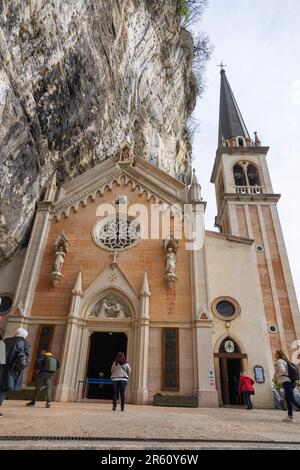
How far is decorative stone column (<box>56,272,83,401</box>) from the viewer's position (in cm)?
1387

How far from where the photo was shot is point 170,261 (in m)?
16.5

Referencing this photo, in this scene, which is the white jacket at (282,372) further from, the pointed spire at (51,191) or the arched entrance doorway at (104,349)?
the pointed spire at (51,191)

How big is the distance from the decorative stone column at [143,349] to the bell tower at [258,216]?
9.38 metres

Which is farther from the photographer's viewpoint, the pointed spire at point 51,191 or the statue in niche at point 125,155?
the statue in niche at point 125,155

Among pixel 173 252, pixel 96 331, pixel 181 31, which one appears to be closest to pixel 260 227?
pixel 173 252

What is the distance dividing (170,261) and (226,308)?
4148 mm

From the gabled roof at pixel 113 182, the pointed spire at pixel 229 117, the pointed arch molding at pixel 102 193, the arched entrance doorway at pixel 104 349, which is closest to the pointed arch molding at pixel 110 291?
the arched entrance doorway at pixel 104 349

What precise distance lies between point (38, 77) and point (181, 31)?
19.5 metres

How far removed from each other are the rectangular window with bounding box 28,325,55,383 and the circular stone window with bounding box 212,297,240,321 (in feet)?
28.0

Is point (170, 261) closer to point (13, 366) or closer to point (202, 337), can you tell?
point (202, 337)

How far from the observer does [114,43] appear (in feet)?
59.9

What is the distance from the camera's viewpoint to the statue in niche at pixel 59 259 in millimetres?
16500

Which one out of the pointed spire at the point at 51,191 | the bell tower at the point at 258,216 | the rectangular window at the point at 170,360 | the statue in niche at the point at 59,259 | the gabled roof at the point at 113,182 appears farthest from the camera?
the bell tower at the point at 258,216
